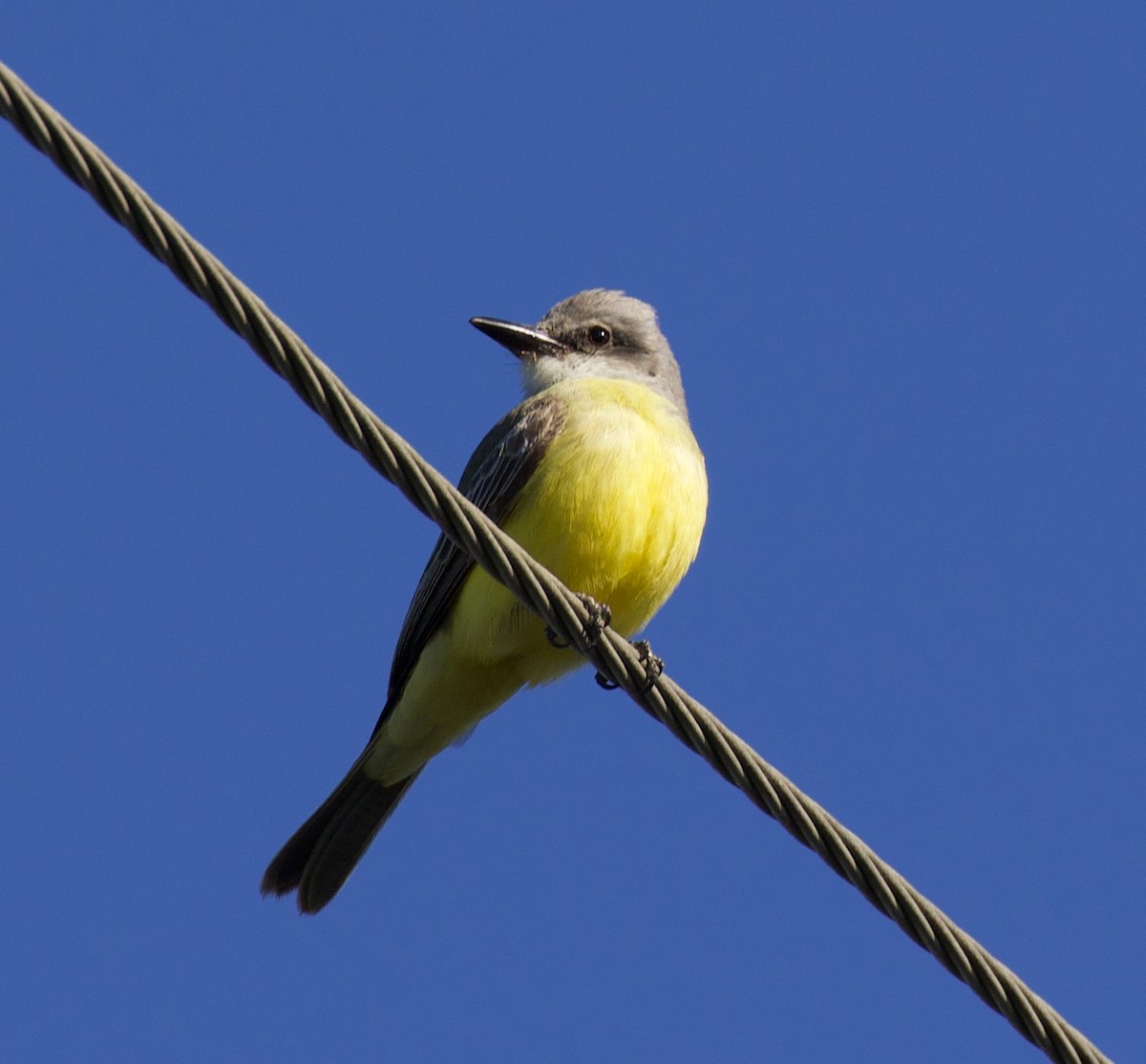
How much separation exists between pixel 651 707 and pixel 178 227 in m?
1.76

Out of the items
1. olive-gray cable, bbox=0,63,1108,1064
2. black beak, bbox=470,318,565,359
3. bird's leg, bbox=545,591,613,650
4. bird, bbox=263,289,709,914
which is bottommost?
olive-gray cable, bbox=0,63,1108,1064

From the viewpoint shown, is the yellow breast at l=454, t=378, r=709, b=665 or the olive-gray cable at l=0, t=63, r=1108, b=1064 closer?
the olive-gray cable at l=0, t=63, r=1108, b=1064

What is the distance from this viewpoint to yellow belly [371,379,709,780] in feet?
19.6

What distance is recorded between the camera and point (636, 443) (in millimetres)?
6227

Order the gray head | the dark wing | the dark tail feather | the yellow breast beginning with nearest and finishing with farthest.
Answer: the yellow breast < the dark wing < the dark tail feather < the gray head

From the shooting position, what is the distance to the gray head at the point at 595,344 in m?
7.57

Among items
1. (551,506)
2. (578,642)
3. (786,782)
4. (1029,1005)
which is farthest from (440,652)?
(1029,1005)

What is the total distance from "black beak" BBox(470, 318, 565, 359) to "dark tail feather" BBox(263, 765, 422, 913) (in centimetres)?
191

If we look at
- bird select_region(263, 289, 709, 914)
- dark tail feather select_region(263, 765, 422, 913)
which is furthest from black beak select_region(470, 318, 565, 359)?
dark tail feather select_region(263, 765, 422, 913)

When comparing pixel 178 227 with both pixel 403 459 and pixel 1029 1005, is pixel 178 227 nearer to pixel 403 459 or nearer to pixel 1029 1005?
pixel 403 459

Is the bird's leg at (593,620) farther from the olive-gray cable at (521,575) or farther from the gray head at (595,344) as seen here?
the gray head at (595,344)

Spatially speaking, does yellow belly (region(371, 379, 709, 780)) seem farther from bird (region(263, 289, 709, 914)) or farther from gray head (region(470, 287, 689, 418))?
gray head (region(470, 287, 689, 418))

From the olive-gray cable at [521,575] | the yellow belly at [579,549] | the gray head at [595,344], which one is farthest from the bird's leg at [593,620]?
the gray head at [595,344]

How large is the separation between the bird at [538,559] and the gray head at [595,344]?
0.31 m
